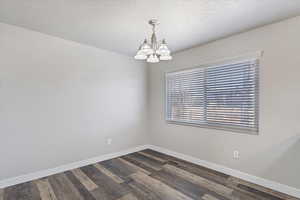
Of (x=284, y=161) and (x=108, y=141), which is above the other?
(x=284, y=161)

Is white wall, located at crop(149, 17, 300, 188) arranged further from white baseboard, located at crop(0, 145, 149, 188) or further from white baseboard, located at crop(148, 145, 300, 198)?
white baseboard, located at crop(0, 145, 149, 188)

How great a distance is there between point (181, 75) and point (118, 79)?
1.46 meters

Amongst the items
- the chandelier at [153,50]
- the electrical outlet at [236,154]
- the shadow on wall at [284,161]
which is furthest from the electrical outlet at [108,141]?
the shadow on wall at [284,161]

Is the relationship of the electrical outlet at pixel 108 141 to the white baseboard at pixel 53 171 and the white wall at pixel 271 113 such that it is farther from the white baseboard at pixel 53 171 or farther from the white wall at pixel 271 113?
the white wall at pixel 271 113

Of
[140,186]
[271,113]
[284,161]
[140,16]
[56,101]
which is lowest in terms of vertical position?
[140,186]

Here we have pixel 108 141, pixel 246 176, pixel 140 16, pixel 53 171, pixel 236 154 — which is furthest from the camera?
pixel 108 141

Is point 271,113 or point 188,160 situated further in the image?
point 188,160

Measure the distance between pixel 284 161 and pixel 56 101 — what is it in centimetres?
365

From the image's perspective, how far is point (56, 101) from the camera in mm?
2562

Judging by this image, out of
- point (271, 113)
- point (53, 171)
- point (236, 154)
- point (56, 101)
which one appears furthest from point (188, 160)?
point (56, 101)

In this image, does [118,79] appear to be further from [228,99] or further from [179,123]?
[228,99]

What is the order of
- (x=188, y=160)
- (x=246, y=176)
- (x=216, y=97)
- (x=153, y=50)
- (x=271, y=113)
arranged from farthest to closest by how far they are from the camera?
1. (x=188, y=160)
2. (x=216, y=97)
3. (x=246, y=176)
4. (x=271, y=113)
5. (x=153, y=50)

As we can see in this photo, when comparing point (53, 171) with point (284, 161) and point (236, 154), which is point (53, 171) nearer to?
point (236, 154)

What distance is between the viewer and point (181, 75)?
10.8 ft
